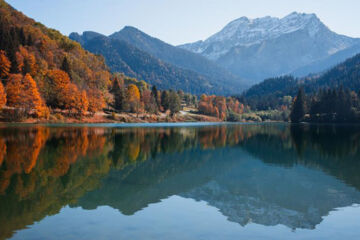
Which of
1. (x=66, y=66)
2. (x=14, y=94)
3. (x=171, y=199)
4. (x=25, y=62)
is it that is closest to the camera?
(x=171, y=199)

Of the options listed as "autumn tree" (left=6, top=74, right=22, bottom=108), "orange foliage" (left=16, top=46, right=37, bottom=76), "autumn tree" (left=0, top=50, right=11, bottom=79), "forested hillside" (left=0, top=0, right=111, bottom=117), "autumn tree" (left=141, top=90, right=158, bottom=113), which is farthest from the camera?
"autumn tree" (left=141, top=90, right=158, bottom=113)

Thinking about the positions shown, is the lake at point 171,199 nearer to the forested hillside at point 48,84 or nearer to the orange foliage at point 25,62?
the forested hillside at point 48,84

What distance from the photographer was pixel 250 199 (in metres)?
16.6

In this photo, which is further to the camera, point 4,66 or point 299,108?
point 299,108

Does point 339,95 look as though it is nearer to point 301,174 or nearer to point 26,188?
point 301,174

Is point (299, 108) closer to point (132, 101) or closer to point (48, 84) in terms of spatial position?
point (132, 101)

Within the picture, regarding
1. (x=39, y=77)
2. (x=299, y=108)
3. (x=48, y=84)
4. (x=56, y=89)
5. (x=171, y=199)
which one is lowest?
(x=171, y=199)

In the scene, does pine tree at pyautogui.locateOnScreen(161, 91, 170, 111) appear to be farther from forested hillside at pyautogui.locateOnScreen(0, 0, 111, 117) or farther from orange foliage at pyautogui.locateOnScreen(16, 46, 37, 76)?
orange foliage at pyautogui.locateOnScreen(16, 46, 37, 76)

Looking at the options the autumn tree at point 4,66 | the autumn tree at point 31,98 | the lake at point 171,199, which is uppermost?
the autumn tree at point 4,66

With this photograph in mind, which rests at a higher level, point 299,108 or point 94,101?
point 299,108

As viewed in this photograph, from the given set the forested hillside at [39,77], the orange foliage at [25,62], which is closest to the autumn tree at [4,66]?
the forested hillside at [39,77]

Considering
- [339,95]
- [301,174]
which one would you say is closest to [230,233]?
[301,174]

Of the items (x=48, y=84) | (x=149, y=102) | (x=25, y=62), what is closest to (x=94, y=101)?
(x=48, y=84)

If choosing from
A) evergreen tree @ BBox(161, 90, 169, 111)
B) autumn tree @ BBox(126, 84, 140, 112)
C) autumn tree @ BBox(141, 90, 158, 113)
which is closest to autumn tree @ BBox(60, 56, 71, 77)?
autumn tree @ BBox(126, 84, 140, 112)
